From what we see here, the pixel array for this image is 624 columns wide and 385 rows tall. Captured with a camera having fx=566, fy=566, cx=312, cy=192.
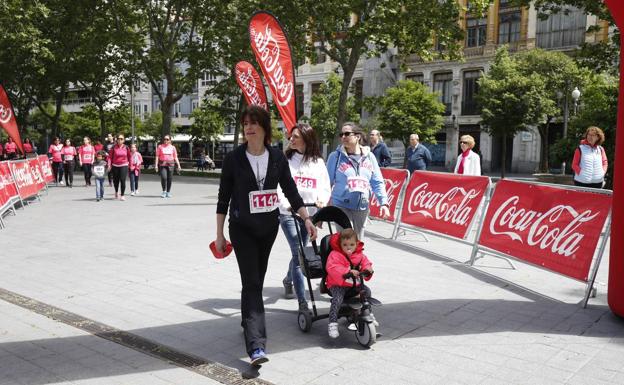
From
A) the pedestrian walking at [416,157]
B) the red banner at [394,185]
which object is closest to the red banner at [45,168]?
the pedestrian walking at [416,157]

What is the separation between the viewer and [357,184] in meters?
5.84

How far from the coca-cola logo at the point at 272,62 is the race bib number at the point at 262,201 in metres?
6.22

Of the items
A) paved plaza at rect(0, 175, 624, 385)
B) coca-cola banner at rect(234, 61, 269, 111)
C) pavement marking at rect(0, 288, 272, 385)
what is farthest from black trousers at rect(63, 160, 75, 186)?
pavement marking at rect(0, 288, 272, 385)

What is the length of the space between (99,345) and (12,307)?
1631 millimetres

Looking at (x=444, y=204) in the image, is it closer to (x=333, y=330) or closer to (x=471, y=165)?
(x=471, y=165)

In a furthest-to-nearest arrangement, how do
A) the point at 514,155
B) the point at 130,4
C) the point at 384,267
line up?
1. the point at 514,155
2. the point at 130,4
3. the point at 384,267

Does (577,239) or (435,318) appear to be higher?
(577,239)

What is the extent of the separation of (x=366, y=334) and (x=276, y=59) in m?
6.85

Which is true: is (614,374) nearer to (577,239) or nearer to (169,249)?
(577,239)

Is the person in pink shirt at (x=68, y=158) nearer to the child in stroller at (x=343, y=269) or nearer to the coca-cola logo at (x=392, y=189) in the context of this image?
the coca-cola logo at (x=392, y=189)

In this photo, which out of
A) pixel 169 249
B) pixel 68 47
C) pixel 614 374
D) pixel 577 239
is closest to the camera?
pixel 614 374

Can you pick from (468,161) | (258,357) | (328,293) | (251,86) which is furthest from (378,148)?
(258,357)

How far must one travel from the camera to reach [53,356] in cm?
435

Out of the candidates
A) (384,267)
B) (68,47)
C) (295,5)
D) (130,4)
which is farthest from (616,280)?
(68,47)
